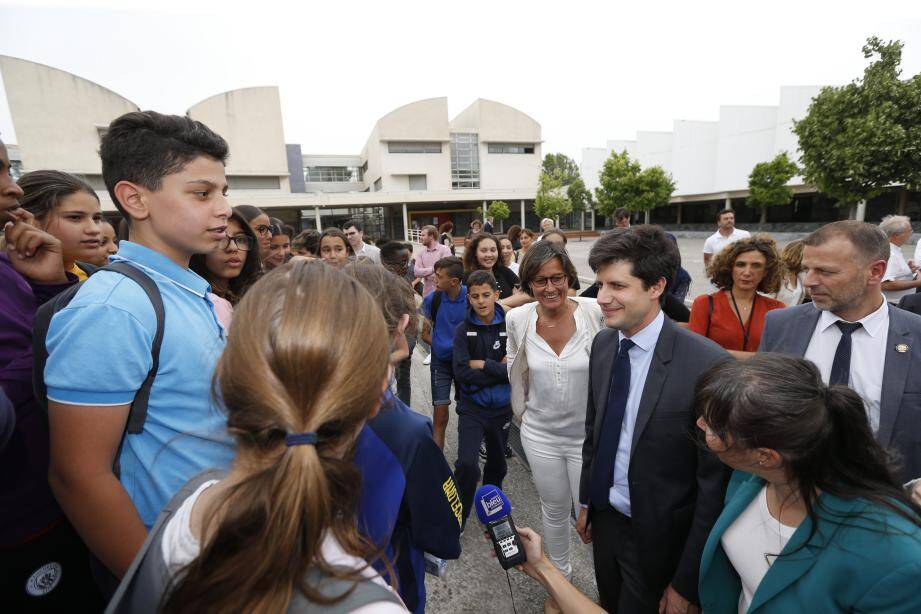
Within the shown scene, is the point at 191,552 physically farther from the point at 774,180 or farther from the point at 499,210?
the point at 499,210

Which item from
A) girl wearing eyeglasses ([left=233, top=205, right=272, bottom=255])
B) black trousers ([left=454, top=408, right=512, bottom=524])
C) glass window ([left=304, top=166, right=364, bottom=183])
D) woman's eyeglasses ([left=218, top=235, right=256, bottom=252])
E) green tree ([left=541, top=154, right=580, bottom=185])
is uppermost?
green tree ([left=541, top=154, right=580, bottom=185])

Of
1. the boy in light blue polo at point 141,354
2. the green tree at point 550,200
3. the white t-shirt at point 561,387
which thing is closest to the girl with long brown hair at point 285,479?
the boy in light blue polo at point 141,354

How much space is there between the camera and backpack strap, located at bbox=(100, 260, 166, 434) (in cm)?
118

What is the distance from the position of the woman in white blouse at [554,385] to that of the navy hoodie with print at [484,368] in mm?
439

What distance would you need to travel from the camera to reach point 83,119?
34312 millimetres

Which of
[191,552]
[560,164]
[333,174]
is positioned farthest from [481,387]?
[560,164]

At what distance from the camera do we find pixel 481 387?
3.22 meters

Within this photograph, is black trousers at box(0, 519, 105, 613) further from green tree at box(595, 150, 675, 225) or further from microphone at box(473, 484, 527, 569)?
green tree at box(595, 150, 675, 225)

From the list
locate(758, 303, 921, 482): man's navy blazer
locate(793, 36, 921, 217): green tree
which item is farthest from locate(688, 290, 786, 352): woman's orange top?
locate(793, 36, 921, 217): green tree

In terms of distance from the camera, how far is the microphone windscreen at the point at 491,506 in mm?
1437

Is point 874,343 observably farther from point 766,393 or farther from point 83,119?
point 83,119

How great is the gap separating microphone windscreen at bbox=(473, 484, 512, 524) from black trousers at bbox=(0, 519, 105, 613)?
150 centimetres

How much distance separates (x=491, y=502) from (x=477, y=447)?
1650mm

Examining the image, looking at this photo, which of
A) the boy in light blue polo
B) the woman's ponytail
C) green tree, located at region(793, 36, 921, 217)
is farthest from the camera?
green tree, located at region(793, 36, 921, 217)
